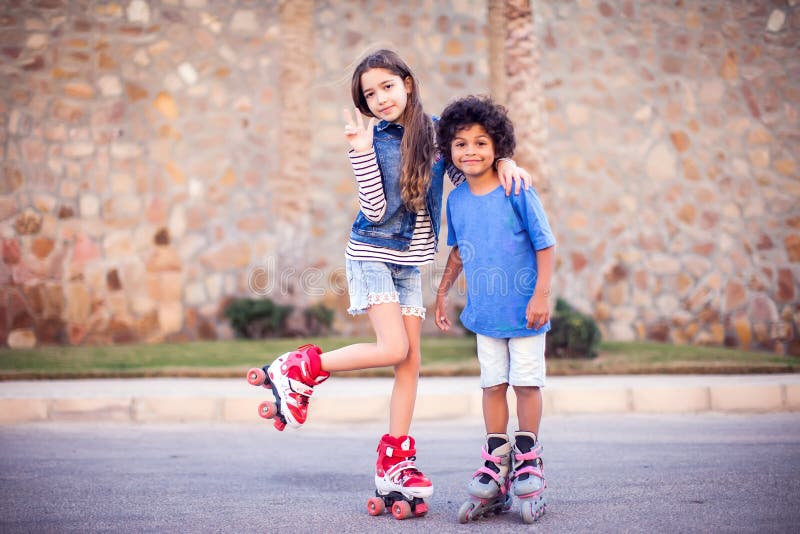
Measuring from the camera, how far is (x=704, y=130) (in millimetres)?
10078

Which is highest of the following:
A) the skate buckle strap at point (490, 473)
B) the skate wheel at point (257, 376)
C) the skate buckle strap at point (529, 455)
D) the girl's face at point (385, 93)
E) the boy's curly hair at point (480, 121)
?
the girl's face at point (385, 93)

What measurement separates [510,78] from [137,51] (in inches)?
158

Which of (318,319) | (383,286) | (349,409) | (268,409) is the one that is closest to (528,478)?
(383,286)

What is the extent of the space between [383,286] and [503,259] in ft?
1.62

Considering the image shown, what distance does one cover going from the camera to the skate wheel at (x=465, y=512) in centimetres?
335

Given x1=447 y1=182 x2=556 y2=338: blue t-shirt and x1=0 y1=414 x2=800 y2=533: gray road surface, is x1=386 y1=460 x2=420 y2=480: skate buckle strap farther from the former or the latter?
x1=447 y1=182 x2=556 y2=338: blue t-shirt

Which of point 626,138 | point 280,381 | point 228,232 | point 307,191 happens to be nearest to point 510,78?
point 626,138

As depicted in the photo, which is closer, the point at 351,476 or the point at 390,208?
the point at 390,208

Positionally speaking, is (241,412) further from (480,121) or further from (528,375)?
(480,121)

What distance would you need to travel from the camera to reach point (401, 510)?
3.42 meters

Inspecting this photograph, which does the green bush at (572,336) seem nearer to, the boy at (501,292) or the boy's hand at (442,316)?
the boy's hand at (442,316)

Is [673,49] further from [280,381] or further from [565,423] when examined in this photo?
[280,381]

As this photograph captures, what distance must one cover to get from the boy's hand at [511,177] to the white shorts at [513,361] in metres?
0.58

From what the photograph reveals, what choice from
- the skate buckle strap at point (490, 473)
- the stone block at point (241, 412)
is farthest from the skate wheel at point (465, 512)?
the stone block at point (241, 412)
